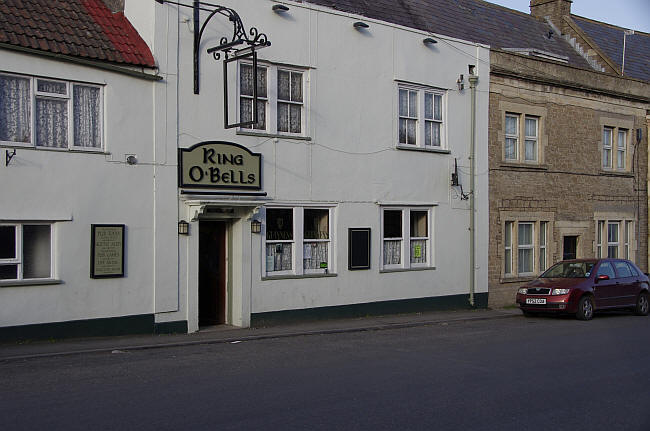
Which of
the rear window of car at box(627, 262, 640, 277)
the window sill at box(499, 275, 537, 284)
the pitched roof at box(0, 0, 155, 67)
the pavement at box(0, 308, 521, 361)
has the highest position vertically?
the pitched roof at box(0, 0, 155, 67)

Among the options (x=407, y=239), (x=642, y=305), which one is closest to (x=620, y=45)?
(x=642, y=305)

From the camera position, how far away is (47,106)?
44.7 feet

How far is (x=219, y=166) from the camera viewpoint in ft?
51.4

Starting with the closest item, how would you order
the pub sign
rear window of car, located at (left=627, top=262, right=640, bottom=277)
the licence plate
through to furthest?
the pub sign → the licence plate → rear window of car, located at (left=627, top=262, right=640, bottom=277)

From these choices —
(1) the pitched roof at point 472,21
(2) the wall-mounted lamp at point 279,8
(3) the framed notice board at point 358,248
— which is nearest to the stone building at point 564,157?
(1) the pitched roof at point 472,21

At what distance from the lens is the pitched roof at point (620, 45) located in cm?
2855

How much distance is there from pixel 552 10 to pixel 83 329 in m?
22.9

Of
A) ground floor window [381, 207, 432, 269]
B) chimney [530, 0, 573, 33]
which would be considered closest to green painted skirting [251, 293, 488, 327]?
ground floor window [381, 207, 432, 269]

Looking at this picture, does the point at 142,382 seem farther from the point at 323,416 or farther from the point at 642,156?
the point at 642,156

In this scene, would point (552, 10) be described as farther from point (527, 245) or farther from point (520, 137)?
point (527, 245)

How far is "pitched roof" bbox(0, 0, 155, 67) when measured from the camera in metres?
13.3

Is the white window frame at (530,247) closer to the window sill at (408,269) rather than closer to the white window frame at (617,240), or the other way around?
the window sill at (408,269)

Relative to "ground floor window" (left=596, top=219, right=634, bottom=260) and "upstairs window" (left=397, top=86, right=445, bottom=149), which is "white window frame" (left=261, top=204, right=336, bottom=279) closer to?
"upstairs window" (left=397, top=86, right=445, bottom=149)

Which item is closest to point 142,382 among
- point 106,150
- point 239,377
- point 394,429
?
point 239,377
